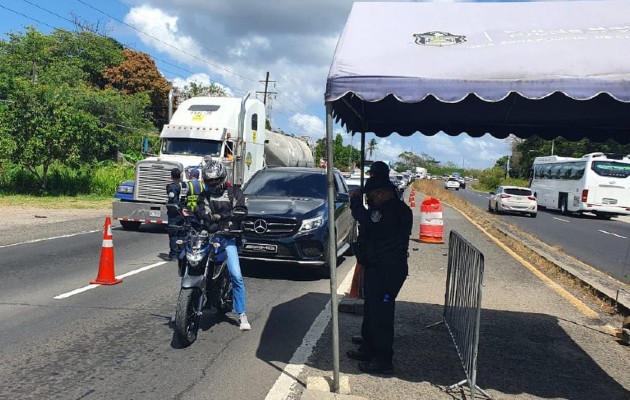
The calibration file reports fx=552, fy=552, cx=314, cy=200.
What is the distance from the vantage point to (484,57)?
406 cm

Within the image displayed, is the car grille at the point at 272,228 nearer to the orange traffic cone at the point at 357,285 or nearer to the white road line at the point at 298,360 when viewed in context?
the orange traffic cone at the point at 357,285

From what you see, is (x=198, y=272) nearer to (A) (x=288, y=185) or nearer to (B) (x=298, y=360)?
(B) (x=298, y=360)

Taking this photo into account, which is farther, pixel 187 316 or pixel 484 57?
pixel 187 316

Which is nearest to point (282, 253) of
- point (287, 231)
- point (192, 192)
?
point (287, 231)

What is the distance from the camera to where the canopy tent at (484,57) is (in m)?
3.79

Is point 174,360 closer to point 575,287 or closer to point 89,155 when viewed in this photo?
point 575,287

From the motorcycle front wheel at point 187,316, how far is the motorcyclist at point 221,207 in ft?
1.93

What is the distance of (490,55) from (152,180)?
11913 millimetres

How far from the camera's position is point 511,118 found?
20.9ft

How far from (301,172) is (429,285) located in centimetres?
327

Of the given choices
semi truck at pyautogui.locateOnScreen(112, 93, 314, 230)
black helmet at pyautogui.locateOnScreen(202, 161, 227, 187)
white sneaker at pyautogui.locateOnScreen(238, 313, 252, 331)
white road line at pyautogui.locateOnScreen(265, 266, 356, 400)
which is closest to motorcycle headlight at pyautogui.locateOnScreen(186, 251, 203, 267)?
black helmet at pyautogui.locateOnScreen(202, 161, 227, 187)

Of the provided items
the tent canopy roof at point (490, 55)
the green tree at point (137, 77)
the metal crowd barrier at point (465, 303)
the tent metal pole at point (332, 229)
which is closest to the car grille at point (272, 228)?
the metal crowd barrier at point (465, 303)

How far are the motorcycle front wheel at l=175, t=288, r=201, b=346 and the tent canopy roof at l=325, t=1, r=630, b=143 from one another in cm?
237

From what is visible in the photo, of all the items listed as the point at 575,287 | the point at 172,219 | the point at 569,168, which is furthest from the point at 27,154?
the point at 569,168
